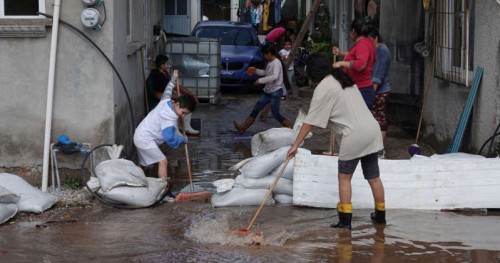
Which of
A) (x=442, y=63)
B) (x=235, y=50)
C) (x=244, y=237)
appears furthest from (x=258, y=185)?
(x=235, y=50)

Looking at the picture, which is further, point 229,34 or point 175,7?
point 175,7

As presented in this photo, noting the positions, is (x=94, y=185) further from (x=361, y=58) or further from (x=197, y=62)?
(x=197, y=62)

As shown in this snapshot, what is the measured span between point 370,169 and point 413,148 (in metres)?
2.75

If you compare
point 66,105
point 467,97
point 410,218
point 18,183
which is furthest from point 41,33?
point 467,97

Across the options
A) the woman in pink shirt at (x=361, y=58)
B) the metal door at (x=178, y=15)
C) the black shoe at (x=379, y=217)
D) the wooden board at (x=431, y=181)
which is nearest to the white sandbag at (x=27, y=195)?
the wooden board at (x=431, y=181)

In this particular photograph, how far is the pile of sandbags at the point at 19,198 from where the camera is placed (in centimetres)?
833

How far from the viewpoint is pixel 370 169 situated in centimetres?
789

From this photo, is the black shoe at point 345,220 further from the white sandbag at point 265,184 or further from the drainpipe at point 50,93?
the drainpipe at point 50,93

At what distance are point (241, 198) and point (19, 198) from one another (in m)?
2.19

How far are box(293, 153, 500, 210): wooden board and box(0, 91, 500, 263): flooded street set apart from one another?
0.13m

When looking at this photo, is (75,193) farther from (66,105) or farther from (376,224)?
(376,224)

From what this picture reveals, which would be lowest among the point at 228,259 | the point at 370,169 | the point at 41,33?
the point at 228,259

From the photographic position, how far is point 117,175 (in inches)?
348

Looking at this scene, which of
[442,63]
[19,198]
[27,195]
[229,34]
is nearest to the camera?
[19,198]
